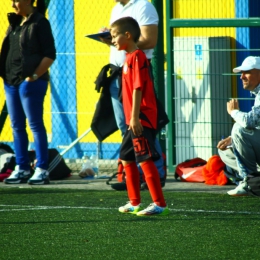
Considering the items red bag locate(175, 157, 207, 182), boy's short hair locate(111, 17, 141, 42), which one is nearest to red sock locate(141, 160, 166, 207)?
boy's short hair locate(111, 17, 141, 42)

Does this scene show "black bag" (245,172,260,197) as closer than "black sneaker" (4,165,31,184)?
Yes

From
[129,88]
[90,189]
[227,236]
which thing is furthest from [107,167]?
[227,236]

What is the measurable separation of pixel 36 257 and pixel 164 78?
5289mm

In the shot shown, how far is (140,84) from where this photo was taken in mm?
6832

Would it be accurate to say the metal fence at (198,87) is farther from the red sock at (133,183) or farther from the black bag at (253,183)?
the red sock at (133,183)

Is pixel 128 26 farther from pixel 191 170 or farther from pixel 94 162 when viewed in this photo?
pixel 94 162

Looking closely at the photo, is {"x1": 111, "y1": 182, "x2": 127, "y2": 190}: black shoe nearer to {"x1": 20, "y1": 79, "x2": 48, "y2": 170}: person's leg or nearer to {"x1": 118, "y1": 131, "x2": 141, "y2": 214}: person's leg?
{"x1": 20, "y1": 79, "x2": 48, "y2": 170}: person's leg

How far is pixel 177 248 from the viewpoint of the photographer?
557 centimetres

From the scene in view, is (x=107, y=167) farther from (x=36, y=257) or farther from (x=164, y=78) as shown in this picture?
(x=36, y=257)

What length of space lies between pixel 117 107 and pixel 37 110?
3.61 ft

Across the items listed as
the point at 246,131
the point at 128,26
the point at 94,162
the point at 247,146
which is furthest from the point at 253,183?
the point at 94,162

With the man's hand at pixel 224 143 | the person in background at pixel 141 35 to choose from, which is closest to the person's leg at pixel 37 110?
the person in background at pixel 141 35

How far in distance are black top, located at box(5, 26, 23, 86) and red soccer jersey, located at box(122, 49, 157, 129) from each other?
97.5 inches

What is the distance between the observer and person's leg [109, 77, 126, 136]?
338 inches
